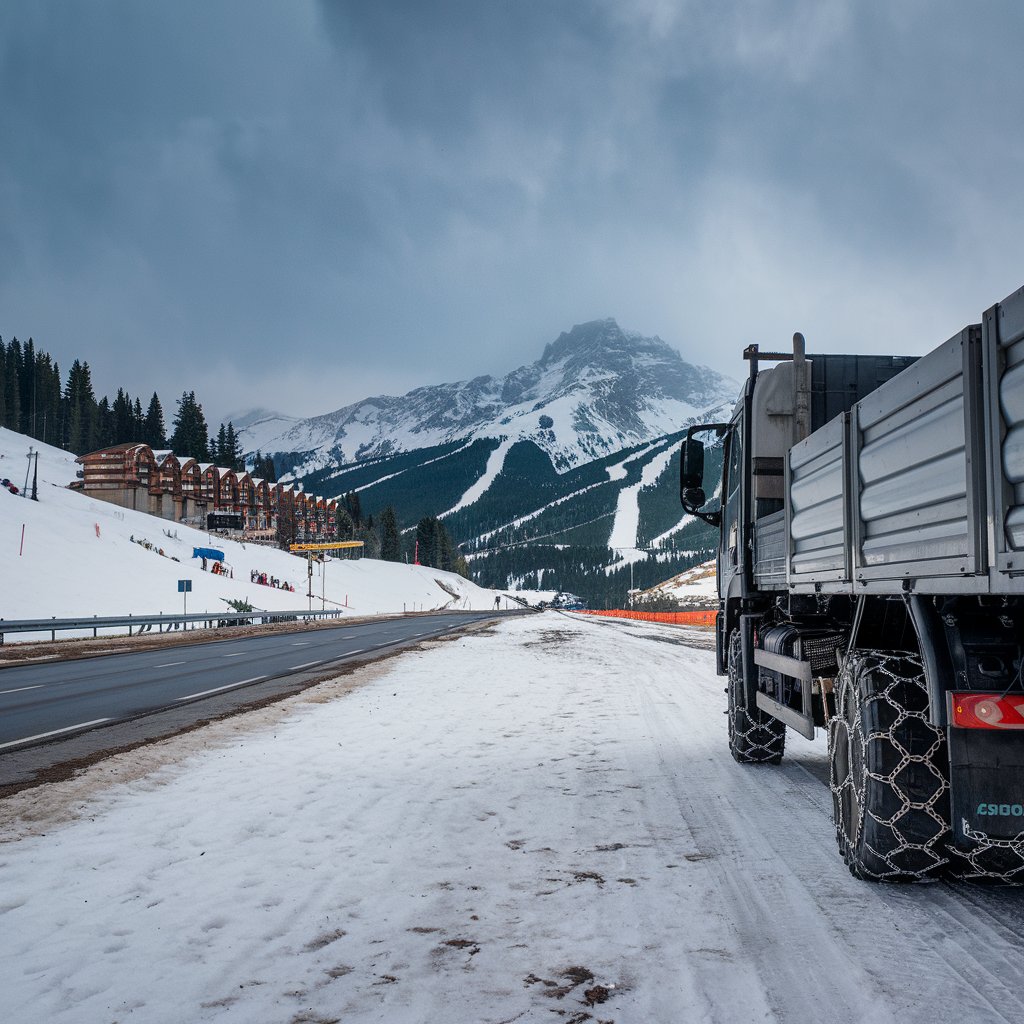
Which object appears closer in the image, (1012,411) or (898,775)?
(1012,411)

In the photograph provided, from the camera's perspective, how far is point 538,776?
6.32 m

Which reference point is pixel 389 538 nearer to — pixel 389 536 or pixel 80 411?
pixel 389 536

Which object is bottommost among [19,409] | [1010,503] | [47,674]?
[47,674]

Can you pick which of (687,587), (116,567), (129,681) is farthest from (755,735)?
(687,587)

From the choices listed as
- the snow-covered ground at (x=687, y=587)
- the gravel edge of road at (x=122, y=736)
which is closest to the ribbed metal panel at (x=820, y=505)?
the gravel edge of road at (x=122, y=736)

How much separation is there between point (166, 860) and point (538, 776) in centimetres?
289

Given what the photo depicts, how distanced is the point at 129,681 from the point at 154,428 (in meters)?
121

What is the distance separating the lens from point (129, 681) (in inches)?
541

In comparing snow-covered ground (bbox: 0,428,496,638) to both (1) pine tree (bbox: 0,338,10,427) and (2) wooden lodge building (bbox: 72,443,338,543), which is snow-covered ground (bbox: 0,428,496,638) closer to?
(2) wooden lodge building (bbox: 72,443,338,543)

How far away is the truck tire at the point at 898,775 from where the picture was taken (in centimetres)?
353

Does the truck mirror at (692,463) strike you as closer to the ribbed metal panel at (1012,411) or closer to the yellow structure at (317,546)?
the ribbed metal panel at (1012,411)

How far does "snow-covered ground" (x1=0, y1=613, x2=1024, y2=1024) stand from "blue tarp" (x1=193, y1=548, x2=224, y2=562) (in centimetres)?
5774

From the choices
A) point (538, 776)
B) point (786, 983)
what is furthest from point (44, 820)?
point (786, 983)

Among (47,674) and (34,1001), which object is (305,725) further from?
(47,674)
